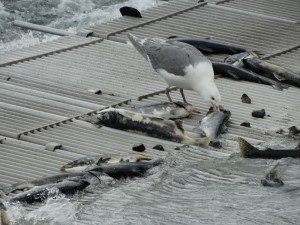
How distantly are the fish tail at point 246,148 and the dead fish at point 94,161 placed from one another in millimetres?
828

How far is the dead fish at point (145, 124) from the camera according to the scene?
11.3 metres

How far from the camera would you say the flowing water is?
31.7 ft

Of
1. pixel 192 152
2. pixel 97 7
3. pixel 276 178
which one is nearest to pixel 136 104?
pixel 192 152

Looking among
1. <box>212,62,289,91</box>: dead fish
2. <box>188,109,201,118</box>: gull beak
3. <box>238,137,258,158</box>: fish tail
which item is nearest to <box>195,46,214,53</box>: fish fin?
<box>212,62,289,91</box>: dead fish

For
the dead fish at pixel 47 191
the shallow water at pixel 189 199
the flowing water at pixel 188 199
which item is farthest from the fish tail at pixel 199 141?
the dead fish at pixel 47 191

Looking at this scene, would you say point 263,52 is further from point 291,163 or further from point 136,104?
point 291,163

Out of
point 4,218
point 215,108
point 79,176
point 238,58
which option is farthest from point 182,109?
point 4,218

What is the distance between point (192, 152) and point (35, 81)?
8.54ft

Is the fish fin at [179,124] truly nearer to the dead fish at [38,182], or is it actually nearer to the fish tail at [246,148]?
the fish tail at [246,148]

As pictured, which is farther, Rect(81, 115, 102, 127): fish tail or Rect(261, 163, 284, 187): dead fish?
Rect(81, 115, 102, 127): fish tail

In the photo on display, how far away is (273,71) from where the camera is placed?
42.7 ft

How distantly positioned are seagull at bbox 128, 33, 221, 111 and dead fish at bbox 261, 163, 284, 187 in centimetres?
159

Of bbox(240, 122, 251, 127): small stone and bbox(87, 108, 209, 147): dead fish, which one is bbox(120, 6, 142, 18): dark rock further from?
bbox(240, 122, 251, 127): small stone

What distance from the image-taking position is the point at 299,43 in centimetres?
1430
